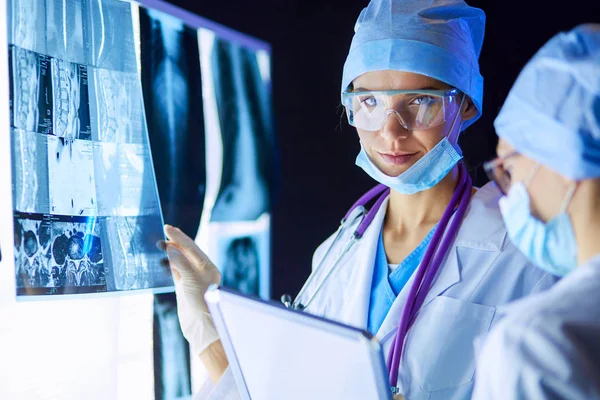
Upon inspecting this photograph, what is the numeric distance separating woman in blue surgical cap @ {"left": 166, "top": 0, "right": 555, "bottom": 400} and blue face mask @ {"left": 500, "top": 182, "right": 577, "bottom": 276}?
40 centimetres

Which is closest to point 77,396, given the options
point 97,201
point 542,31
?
point 97,201

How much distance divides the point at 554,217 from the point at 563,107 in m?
0.14

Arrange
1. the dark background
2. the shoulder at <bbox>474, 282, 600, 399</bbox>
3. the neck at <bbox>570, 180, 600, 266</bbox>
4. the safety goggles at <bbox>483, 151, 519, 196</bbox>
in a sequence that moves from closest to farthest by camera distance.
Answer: the shoulder at <bbox>474, 282, 600, 399</bbox> → the neck at <bbox>570, 180, 600, 266</bbox> → the safety goggles at <bbox>483, 151, 519, 196</bbox> → the dark background

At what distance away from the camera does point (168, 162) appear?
1614 mm

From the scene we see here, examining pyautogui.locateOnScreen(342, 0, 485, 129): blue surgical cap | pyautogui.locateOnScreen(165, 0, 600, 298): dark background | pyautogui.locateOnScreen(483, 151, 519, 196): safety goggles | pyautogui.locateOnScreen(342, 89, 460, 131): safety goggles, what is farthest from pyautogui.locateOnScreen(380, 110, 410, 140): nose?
pyautogui.locateOnScreen(165, 0, 600, 298): dark background

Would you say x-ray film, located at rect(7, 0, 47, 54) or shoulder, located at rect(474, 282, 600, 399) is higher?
x-ray film, located at rect(7, 0, 47, 54)

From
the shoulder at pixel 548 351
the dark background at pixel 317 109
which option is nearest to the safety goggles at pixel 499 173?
the shoulder at pixel 548 351

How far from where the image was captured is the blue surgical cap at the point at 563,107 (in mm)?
770

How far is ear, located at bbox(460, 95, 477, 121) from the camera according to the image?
1475mm

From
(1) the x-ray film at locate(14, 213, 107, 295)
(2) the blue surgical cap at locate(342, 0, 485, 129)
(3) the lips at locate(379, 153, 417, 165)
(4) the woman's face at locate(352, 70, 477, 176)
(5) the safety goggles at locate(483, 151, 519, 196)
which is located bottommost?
(1) the x-ray film at locate(14, 213, 107, 295)

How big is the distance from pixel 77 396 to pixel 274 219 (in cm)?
109

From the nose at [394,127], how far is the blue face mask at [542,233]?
0.49 metres

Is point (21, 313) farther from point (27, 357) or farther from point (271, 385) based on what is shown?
point (271, 385)

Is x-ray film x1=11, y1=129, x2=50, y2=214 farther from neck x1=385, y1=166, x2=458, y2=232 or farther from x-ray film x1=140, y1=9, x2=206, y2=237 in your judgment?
neck x1=385, y1=166, x2=458, y2=232
